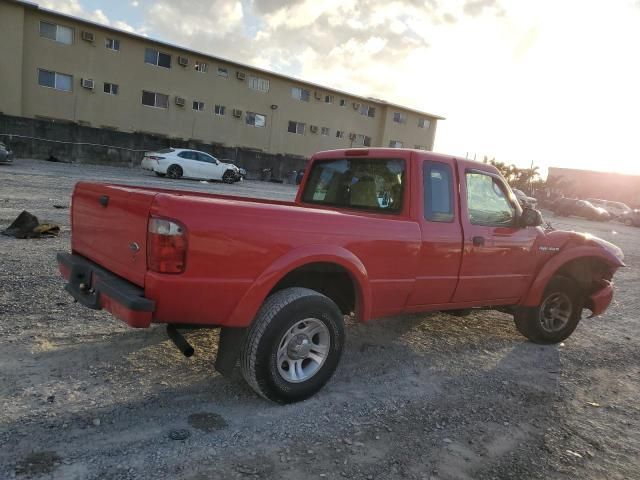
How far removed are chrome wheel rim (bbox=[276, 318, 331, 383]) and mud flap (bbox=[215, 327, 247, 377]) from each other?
28 cm

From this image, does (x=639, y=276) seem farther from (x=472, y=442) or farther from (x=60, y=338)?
(x=60, y=338)

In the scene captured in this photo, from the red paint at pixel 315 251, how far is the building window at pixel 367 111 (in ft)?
122

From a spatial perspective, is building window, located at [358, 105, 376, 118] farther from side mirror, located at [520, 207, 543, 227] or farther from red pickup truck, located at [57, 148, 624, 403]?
side mirror, located at [520, 207, 543, 227]

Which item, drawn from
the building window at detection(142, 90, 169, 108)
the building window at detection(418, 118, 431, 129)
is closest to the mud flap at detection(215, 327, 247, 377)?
the building window at detection(142, 90, 169, 108)

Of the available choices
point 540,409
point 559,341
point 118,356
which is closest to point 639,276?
point 559,341

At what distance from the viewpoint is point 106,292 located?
111 inches

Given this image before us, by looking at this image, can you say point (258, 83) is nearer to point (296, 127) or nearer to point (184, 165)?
point (296, 127)

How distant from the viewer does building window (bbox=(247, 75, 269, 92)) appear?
34188 millimetres

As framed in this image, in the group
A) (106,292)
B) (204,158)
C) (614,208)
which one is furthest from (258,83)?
(106,292)

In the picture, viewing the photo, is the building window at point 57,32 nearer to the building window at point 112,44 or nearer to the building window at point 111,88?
the building window at point 112,44

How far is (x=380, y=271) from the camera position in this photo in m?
3.57

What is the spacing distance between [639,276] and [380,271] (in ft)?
34.0

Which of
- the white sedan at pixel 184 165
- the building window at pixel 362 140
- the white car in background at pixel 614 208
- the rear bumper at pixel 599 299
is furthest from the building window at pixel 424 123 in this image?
the rear bumper at pixel 599 299

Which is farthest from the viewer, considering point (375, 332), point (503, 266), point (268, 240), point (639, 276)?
point (639, 276)
